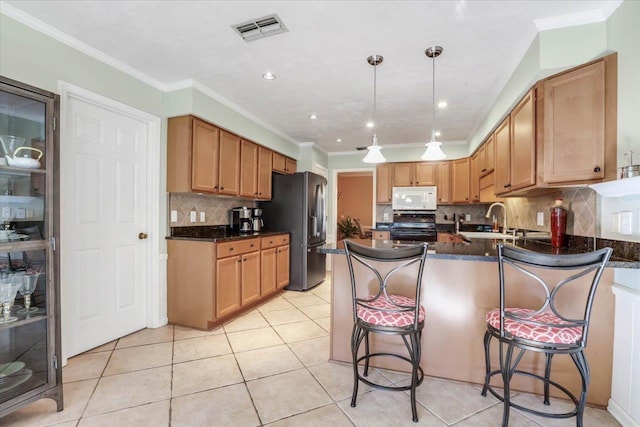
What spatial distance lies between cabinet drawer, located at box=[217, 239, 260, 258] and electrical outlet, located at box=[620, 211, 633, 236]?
2.96 meters

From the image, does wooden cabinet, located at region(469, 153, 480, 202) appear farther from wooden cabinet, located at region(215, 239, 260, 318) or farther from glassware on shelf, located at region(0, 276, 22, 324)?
glassware on shelf, located at region(0, 276, 22, 324)

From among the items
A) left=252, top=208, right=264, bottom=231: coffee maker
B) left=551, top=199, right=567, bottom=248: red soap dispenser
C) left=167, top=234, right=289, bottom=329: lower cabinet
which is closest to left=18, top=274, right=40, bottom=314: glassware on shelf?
left=167, top=234, right=289, bottom=329: lower cabinet

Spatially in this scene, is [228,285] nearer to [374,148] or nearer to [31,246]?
[31,246]

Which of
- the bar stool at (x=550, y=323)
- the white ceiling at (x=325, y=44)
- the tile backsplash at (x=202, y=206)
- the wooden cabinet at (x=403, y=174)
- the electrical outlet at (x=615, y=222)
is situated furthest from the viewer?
the wooden cabinet at (x=403, y=174)

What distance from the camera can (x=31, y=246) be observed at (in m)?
1.60

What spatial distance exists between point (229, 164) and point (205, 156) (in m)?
0.38

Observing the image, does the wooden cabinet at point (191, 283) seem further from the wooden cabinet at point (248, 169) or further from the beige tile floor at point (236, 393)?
the wooden cabinet at point (248, 169)

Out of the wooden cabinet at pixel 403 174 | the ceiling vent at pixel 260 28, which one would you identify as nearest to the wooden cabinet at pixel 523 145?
the ceiling vent at pixel 260 28

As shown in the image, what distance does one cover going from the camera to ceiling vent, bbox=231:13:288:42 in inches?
76.8

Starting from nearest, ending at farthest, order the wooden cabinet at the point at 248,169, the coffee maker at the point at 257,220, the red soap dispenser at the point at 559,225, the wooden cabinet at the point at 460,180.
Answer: the red soap dispenser at the point at 559,225
the wooden cabinet at the point at 248,169
the coffee maker at the point at 257,220
the wooden cabinet at the point at 460,180

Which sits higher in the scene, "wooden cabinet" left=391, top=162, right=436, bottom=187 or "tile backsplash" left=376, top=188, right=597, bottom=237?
"wooden cabinet" left=391, top=162, right=436, bottom=187

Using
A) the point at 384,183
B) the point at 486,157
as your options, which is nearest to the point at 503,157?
the point at 486,157

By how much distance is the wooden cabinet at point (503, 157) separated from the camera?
2.62 m

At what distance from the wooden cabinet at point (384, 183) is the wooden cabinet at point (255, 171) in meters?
2.13
